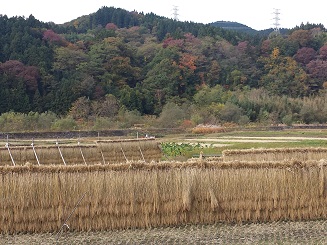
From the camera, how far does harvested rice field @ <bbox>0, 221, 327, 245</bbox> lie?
43.8ft

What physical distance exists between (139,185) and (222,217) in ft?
8.29

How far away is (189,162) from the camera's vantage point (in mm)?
15422

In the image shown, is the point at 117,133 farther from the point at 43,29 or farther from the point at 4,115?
the point at 43,29

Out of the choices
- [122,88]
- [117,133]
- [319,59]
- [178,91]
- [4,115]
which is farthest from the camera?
[319,59]

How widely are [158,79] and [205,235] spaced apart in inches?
2351

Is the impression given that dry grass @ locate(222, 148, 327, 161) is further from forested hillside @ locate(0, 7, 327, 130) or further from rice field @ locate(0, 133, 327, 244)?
forested hillside @ locate(0, 7, 327, 130)

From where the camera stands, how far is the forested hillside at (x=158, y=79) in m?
63.6

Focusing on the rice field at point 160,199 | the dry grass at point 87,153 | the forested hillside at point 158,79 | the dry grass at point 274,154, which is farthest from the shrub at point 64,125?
the rice field at point 160,199

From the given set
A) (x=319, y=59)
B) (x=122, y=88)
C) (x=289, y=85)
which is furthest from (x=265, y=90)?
(x=122, y=88)

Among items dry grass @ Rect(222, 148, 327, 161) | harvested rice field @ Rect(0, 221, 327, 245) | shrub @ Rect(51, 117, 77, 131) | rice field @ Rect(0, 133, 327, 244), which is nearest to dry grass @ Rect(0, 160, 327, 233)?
rice field @ Rect(0, 133, 327, 244)

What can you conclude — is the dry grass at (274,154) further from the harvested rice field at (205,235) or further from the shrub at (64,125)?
the shrub at (64,125)

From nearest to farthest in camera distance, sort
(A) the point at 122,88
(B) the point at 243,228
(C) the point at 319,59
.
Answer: (B) the point at 243,228
(A) the point at 122,88
(C) the point at 319,59

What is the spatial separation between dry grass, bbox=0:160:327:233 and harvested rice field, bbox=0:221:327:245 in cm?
38

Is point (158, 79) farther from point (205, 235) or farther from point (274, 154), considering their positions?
→ point (205, 235)
